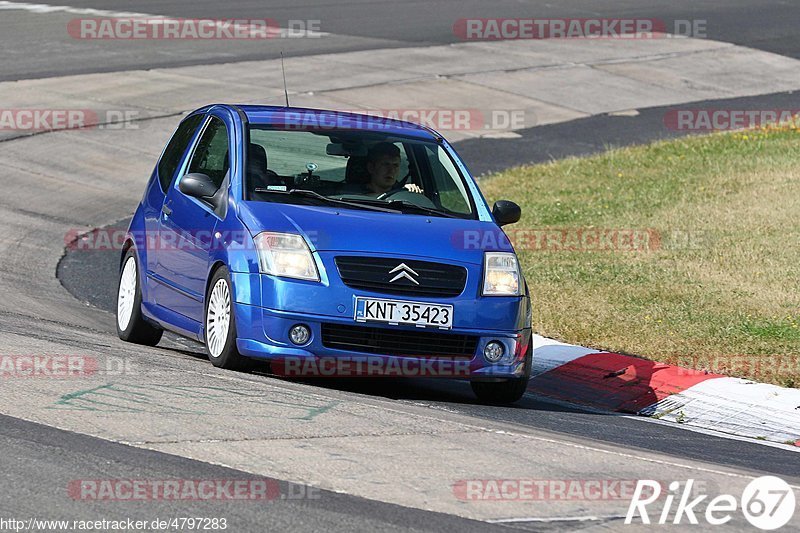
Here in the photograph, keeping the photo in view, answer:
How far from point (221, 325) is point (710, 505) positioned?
3497 millimetres

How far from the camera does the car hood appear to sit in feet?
27.4

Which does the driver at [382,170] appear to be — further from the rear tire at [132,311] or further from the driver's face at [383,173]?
the rear tire at [132,311]

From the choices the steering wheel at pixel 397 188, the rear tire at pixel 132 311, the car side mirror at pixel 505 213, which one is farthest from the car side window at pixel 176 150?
the car side mirror at pixel 505 213

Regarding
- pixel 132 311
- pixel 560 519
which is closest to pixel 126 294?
pixel 132 311

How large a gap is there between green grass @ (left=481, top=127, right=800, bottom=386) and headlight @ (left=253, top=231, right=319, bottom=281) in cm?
323

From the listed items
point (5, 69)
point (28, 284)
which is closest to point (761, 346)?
point (28, 284)

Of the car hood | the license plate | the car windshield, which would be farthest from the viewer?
the car windshield

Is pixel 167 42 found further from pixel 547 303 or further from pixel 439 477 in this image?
pixel 439 477

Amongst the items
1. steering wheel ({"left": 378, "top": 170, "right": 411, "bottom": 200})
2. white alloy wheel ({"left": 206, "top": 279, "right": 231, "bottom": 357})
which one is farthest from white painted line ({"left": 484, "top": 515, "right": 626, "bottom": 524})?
steering wheel ({"left": 378, "top": 170, "right": 411, "bottom": 200})

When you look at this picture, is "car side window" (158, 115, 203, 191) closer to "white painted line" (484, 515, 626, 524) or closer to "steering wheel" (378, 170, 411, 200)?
"steering wheel" (378, 170, 411, 200)

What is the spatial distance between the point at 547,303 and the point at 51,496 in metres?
6.95

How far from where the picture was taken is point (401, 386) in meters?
9.57

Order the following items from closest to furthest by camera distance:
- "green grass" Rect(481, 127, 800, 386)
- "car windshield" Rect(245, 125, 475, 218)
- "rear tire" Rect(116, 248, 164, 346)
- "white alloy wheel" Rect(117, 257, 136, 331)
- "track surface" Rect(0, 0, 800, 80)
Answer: "car windshield" Rect(245, 125, 475, 218) → "rear tire" Rect(116, 248, 164, 346) → "white alloy wheel" Rect(117, 257, 136, 331) → "green grass" Rect(481, 127, 800, 386) → "track surface" Rect(0, 0, 800, 80)

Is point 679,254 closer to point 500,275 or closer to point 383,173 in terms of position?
point 383,173
